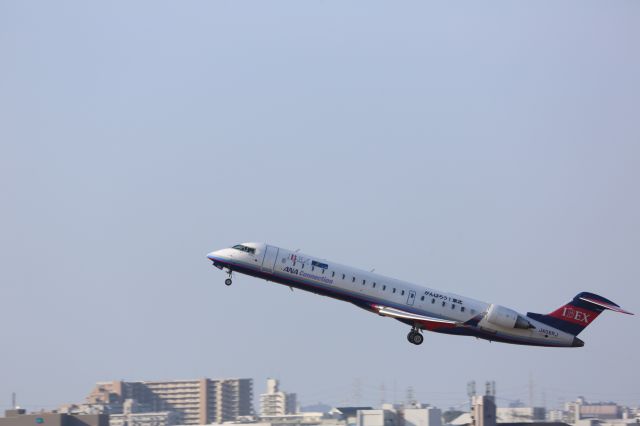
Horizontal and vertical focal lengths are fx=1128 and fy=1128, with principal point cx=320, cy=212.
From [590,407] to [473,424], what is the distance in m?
127

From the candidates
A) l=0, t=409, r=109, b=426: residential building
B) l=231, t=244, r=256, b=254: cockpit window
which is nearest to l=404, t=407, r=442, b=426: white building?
l=0, t=409, r=109, b=426: residential building

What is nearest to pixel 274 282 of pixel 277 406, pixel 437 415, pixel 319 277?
pixel 319 277

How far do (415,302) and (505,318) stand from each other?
5.50 m

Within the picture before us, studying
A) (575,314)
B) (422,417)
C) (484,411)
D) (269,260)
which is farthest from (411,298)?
(422,417)

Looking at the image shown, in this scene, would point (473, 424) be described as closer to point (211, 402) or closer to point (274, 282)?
point (274, 282)

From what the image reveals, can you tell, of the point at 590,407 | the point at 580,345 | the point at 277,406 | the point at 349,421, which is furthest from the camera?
the point at 590,407

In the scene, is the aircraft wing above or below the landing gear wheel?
above

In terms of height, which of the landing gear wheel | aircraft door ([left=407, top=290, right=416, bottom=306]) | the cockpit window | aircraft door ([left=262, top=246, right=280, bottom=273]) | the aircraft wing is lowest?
the landing gear wheel

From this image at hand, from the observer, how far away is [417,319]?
212ft

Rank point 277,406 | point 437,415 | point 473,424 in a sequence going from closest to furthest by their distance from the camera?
point 473,424
point 437,415
point 277,406

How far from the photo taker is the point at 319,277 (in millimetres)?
63719

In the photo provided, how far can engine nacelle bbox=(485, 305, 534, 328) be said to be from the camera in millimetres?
65750

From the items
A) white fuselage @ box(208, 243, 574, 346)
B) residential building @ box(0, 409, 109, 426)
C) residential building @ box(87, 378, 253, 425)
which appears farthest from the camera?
residential building @ box(87, 378, 253, 425)

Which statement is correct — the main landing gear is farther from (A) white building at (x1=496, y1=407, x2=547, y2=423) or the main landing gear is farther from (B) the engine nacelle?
(A) white building at (x1=496, y1=407, x2=547, y2=423)
